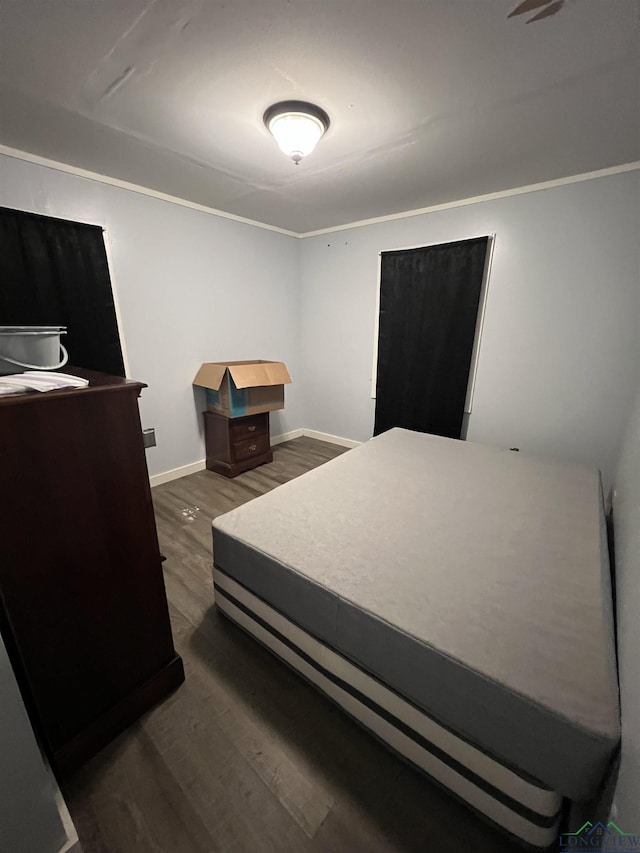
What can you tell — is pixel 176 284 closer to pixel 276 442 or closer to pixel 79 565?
pixel 276 442

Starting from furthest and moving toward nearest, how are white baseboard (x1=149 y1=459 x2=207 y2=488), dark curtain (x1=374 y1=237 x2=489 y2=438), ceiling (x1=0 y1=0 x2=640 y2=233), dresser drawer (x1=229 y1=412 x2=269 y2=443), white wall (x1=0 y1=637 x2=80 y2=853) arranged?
dresser drawer (x1=229 y1=412 x2=269 y2=443)
white baseboard (x1=149 y1=459 x2=207 y2=488)
dark curtain (x1=374 y1=237 x2=489 y2=438)
ceiling (x1=0 y1=0 x2=640 y2=233)
white wall (x1=0 y1=637 x2=80 y2=853)

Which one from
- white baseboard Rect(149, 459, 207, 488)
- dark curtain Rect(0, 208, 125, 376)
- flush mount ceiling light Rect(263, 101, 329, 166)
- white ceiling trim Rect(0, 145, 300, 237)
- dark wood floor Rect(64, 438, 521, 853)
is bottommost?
dark wood floor Rect(64, 438, 521, 853)

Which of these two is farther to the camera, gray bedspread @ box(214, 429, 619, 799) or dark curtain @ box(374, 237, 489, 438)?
dark curtain @ box(374, 237, 489, 438)

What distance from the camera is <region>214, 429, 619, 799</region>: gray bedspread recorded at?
0.81 meters

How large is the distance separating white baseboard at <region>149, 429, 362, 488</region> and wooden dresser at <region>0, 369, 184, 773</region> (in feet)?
6.50

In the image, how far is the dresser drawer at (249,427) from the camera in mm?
3077

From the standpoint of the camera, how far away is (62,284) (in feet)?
7.31

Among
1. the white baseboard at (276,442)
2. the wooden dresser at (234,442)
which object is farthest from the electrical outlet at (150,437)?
the wooden dresser at (234,442)

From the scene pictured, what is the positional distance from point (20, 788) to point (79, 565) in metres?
0.48

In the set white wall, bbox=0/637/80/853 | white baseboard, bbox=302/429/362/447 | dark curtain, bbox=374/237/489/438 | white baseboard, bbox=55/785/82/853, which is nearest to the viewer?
white wall, bbox=0/637/80/853

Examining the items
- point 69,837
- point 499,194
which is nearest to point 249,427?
point 69,837

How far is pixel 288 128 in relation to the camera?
1.58 meters

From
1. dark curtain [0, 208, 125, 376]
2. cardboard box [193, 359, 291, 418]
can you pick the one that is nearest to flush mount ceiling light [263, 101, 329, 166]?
dark curtain [0, 208, 125, 376]

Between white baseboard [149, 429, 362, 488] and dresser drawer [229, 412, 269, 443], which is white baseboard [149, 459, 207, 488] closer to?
white baseboard [149, 429, 362, 488]
